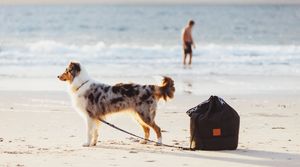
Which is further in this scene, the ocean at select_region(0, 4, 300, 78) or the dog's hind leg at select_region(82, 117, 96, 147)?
the ocean at select_region(0, 4, 300, 78)

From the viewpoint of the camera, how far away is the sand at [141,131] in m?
4.39

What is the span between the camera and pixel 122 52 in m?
21.9

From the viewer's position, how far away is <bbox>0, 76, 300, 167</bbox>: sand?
4.39 metres

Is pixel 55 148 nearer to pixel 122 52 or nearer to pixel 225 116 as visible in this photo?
pixel 225 116

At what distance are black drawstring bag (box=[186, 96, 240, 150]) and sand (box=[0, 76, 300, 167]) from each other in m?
0.13

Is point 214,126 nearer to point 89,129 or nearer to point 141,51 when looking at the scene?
point 89,129

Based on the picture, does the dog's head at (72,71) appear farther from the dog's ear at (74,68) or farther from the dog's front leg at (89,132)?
the dog's front leg at (89,132)

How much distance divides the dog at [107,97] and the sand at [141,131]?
1.35 feet

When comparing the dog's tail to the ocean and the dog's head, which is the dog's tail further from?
the ocean

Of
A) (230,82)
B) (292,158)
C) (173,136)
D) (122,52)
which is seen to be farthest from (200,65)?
(292,158)

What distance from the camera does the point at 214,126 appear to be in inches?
186

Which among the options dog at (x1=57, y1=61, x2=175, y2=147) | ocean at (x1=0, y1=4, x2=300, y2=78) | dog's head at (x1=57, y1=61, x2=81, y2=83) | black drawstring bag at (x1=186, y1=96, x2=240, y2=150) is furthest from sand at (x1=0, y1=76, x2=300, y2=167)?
Answer: ocean at (x1=0, y1=4, x2=300, y2=78)

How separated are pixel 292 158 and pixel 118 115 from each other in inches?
106

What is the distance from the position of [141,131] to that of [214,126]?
1875mm
